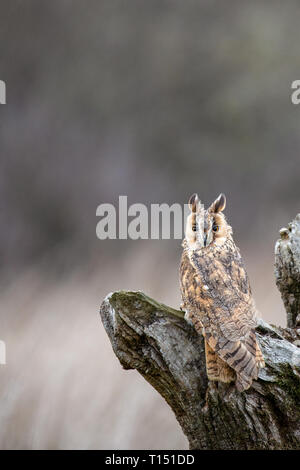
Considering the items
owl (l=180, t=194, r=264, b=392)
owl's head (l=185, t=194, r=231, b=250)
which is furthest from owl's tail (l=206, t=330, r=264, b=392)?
owl's head (l=185, t=194, r=231, b=250)

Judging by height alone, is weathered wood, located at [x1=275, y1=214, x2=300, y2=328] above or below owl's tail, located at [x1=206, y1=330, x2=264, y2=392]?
above

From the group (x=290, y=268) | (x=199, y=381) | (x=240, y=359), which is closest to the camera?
(x=240, y=359)

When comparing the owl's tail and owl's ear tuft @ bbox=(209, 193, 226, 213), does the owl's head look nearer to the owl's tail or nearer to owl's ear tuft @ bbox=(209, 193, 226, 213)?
owl's ear tuft @ bbox=(209, 193, 226, 213)

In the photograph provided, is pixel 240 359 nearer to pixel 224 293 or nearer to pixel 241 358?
pixel 241 358

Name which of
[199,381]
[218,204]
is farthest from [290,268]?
[199,381]

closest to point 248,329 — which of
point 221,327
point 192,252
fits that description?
point 221,327
